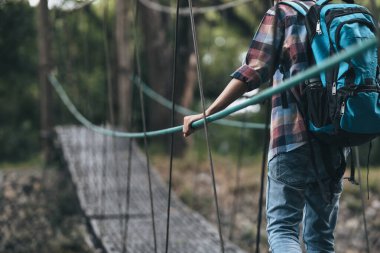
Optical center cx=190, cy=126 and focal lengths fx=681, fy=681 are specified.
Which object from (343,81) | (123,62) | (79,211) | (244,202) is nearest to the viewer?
(343,81)

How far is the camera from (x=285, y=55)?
1694 millimetres

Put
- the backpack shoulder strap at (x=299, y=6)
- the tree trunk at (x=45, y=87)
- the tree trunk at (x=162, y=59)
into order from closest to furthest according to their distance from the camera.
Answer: the backpack shoulder strap at (x=299, y=6) < the tree trunk at (x=45, y=87) < the tree trunk at (x=162, y=59)

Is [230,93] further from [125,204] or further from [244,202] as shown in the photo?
[244,202]

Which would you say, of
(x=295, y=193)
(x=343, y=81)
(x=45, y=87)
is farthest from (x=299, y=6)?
(x=45, y=87)

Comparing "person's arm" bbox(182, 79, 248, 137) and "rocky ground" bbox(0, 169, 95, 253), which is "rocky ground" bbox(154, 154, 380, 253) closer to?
"rocky ground" bbox(0, 169, 95, 253)

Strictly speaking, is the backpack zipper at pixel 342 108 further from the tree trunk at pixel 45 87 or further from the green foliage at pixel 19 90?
the green foliage at pixel 19 90

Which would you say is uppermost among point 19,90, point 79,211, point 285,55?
point 285,55

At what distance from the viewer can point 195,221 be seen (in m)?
4.03

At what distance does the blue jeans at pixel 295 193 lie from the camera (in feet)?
5.66

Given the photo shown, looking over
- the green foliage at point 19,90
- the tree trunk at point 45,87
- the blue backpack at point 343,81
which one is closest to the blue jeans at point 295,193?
the blue backpack at point 343,81

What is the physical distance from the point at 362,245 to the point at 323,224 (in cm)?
239

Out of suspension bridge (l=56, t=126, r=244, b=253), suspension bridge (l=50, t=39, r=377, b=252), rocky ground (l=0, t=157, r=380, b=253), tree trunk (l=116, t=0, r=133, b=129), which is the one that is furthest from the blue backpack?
tree trunk (l=116, t=0, r=133, b=129)

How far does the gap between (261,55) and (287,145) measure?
0.24 meters

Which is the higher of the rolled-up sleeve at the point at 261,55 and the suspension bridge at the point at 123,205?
the rolled-up sleeve at the point at 261,55
